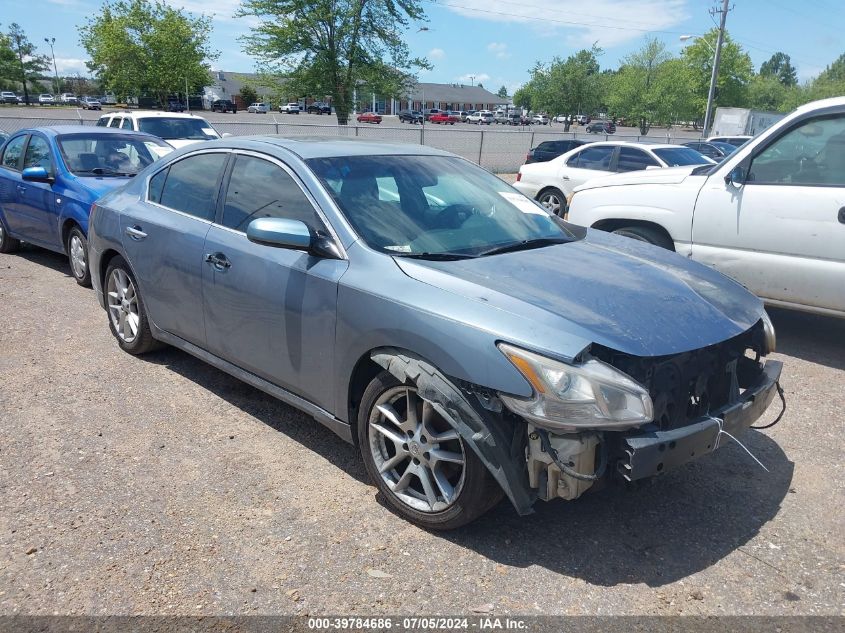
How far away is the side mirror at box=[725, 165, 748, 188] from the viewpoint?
561cm

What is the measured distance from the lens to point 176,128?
49.8ft

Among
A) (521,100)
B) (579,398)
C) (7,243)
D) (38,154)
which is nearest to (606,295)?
(579,398)

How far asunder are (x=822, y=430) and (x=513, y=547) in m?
2.42

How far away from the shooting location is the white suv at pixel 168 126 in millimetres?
14768

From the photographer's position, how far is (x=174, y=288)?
172 inches

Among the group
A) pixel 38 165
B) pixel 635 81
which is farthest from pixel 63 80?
pixel 38 165

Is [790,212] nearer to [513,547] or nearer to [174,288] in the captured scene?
[513,547]

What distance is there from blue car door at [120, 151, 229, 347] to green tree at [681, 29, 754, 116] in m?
56.7

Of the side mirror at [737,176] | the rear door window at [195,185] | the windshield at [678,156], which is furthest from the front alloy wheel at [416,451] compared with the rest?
the windshield at [678,156]

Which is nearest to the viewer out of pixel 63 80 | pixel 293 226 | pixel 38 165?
pixel 293 226

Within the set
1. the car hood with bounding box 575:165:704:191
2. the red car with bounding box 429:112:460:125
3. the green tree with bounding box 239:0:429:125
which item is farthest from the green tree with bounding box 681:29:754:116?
the car hood with bounding box 575:165:704:191

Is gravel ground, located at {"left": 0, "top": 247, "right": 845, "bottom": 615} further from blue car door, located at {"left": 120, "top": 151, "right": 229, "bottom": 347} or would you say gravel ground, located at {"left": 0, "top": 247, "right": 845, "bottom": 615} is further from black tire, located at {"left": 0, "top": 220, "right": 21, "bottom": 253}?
black tire, located at {"left": 0, "top": 220, "right": 21, "bottom": 253}

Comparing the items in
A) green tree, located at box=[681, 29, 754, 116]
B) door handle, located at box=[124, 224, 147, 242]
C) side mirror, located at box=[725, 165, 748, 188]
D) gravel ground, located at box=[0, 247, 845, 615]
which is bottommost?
gravel ground, located at box=[0, 247, 845, 615]

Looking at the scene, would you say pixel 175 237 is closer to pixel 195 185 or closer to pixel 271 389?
pixel 195 185
